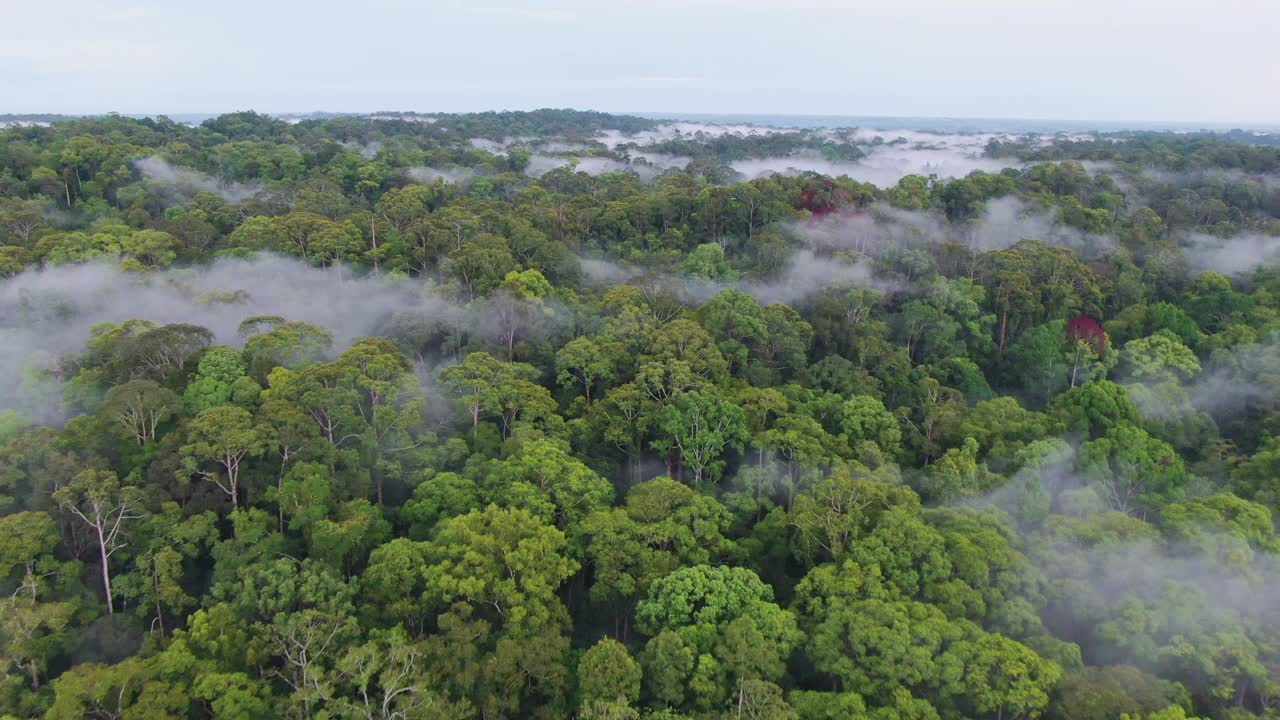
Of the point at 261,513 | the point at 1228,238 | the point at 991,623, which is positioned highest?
the point at 1228,238

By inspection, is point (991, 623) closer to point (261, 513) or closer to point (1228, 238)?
point (261, 513)

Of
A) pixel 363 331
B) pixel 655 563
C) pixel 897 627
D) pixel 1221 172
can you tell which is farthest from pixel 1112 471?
pixel 1221 172

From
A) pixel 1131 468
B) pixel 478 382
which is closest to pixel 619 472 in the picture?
pixel 478 382

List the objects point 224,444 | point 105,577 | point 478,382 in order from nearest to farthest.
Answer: point 105,577 < point 224,444 < point 478,382

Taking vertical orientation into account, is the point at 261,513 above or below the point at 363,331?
below

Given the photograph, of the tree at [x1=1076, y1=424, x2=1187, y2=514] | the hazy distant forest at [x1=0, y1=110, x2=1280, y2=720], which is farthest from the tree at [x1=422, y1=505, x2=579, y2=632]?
the tree at [x1=1076, y1=424, x2=1187, y2=514]

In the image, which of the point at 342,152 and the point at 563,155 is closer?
the point at 342,152

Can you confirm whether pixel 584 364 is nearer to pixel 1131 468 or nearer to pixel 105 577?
pixel 105 577
